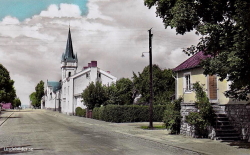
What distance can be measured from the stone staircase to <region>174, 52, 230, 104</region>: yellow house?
58.6 inches

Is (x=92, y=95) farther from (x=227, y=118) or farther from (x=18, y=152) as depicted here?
(x=18, y=152)

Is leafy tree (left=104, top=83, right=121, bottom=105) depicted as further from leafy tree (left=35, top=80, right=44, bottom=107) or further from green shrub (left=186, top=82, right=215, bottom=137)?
leafy tree (left=35, top=80, right=44, bottom=107)

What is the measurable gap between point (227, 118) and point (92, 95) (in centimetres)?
2467

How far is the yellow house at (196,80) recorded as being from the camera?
61.9 feet

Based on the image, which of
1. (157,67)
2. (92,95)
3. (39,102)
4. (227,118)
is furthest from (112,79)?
(39,102)

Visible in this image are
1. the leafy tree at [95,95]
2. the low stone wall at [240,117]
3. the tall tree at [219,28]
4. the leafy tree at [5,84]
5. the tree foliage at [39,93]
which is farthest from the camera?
the tree foliage at [39,93]

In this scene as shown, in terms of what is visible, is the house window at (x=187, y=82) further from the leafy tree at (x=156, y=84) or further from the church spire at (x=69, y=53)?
the church spire at (x=69, y=53)

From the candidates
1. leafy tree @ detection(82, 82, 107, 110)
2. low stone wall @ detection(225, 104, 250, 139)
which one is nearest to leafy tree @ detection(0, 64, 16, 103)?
leafy tree @ detection(82, 82, 107, 110)

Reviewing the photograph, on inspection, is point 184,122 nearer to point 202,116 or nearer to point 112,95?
point 202,116

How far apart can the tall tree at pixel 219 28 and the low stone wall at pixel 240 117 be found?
325 centimetres

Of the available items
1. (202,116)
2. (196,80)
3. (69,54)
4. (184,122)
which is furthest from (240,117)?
(69,54)

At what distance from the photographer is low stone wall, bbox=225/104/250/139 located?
51.6 ft

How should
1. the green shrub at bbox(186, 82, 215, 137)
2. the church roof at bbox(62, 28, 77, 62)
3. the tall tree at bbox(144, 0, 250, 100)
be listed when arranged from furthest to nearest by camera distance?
the church roof at bbox(62, 28, 77, 62)
the green shrub at bbox(186, 82, 215, 137)
the tall tree at bbox(144, 0, 250, 100)

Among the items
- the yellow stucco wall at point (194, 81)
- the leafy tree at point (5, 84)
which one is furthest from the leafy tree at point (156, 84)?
the yellow stucco wall at point (194, 81)
